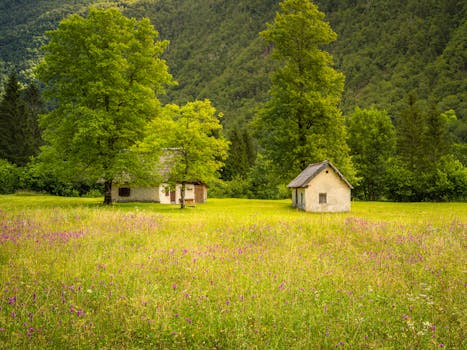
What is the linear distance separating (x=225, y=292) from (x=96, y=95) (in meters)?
31.0

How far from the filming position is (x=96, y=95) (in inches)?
1341

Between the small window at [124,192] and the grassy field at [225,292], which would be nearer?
the grassy field at [225,292]

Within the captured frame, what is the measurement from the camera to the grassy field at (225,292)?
18.1 ft

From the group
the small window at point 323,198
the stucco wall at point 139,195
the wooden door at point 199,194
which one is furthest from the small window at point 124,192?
the small window at point 323,198

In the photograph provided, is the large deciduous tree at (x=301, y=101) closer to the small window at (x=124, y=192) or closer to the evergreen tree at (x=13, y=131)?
the small window at (x=124, y=192)

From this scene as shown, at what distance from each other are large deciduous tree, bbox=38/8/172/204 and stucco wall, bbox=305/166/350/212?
1661 cm

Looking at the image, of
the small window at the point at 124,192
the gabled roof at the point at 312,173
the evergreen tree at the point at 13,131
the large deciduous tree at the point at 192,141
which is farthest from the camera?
the evergreen tree at the point at 13,131

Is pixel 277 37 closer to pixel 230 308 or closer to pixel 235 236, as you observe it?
pixel 235 236

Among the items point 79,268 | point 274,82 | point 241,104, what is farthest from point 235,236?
point 241,104

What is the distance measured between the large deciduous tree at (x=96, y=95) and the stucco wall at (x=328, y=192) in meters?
16.6

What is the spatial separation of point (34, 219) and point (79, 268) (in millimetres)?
8067

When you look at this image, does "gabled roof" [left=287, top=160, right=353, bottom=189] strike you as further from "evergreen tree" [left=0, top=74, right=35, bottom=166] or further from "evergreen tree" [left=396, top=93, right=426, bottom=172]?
"evergreen tree" [left=0, top=74, right=35, bottom=166]

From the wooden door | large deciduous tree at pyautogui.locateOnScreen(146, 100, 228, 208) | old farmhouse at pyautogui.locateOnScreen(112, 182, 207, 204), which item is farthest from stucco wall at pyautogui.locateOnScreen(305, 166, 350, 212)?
the wooden door

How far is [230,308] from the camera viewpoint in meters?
6.54
